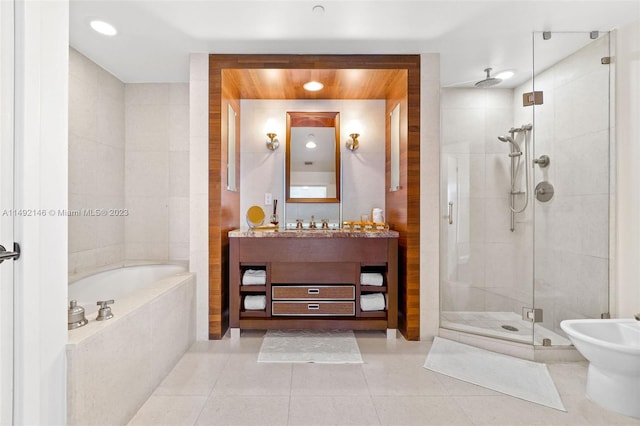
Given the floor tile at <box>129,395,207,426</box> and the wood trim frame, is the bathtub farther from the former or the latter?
the wood trim frame

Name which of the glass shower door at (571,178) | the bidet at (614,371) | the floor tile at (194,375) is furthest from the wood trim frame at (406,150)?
the bidet at (614,371)

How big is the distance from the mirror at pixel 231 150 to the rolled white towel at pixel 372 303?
1.41 metres

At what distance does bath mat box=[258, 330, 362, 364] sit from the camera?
2147mm

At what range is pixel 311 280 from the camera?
2.47 meters

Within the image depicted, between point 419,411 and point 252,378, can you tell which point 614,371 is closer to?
point 419,411

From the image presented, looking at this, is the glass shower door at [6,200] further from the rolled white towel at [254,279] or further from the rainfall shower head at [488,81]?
the rainfall shower head at [488,81]

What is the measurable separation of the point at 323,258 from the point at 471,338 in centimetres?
123

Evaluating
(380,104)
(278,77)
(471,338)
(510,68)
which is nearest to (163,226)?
(278,77)

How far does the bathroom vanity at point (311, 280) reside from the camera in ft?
8.05

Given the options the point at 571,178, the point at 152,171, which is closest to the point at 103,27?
the point at 152,171

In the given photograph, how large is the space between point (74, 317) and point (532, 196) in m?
2.95

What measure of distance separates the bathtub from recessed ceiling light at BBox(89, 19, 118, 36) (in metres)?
1.70

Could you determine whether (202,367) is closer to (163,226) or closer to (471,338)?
(163,226)

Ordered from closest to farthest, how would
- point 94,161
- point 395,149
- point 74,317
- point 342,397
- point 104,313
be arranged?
point 74,317
point 104,313
point 342,397
point 94,161
point 395,149
